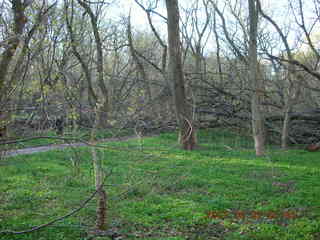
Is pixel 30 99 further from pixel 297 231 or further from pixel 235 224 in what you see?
pixel 297 231

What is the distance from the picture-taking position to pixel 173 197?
801 cm

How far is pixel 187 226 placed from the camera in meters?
6.35

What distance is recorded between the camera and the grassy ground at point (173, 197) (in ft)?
19.8

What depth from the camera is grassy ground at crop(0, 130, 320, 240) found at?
238 inches
